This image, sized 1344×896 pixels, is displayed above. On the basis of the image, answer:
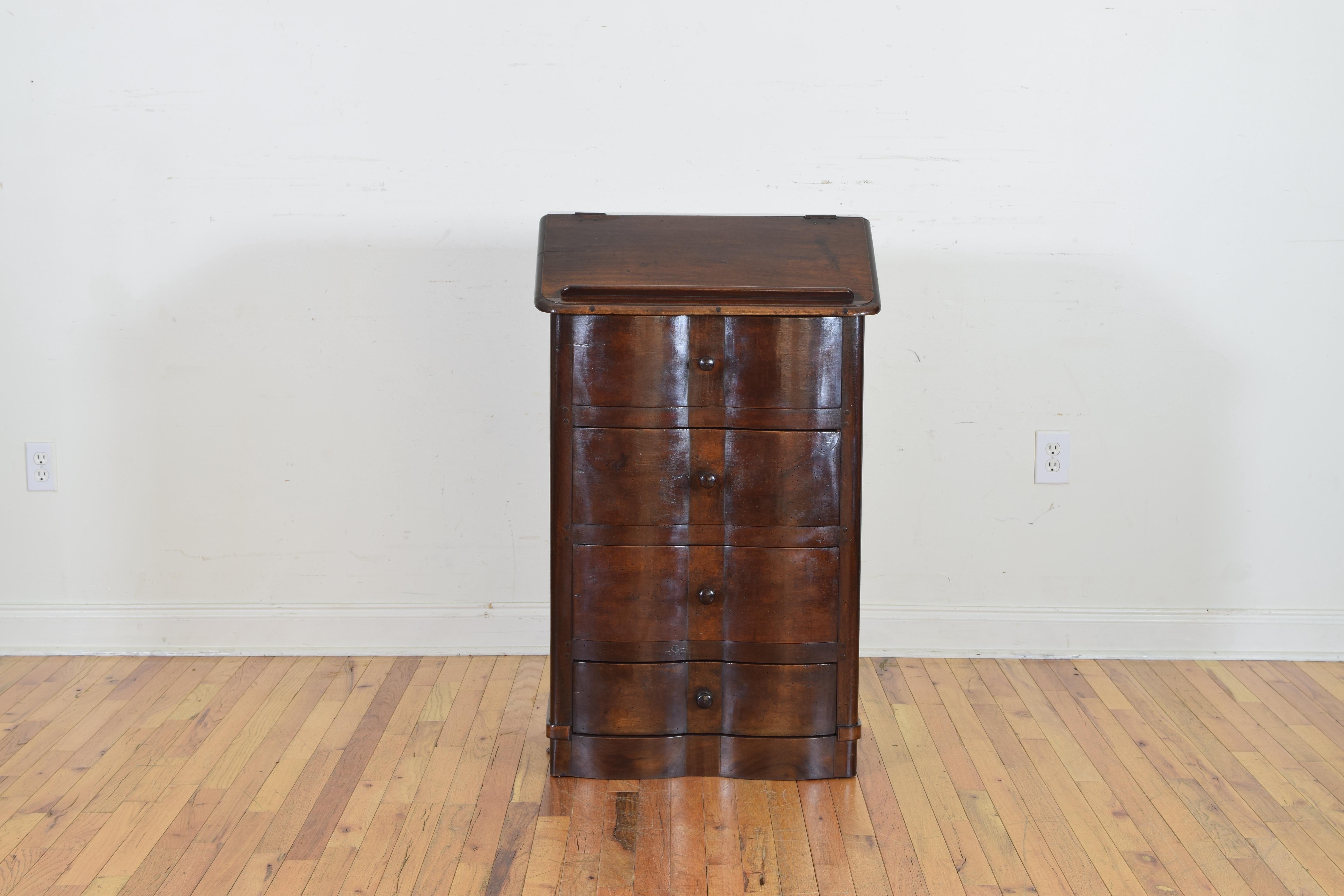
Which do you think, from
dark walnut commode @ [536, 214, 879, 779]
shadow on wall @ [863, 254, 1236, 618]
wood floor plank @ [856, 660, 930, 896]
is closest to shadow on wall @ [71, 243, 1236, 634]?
shadow on wall @ [863, 254, 1236, 618]

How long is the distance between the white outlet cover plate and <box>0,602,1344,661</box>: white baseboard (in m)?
0.32

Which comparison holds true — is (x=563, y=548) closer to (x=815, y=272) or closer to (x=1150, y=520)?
(x=815, y=272)

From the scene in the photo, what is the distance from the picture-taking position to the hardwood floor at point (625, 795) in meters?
1.66

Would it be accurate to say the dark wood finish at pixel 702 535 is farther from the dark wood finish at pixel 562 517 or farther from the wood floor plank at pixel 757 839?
the wood floor plank at pixel 757 839

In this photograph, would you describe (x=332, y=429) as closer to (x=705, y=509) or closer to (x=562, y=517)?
(x=562, y=517)

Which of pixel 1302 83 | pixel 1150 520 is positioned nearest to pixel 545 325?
pixel 1150 520

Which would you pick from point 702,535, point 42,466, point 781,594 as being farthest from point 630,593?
point 42,466

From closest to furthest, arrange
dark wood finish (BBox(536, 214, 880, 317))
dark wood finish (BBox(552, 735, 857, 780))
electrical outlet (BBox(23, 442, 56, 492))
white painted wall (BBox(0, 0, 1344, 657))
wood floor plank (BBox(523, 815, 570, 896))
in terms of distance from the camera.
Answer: wood floor plank (BBox(523, 815, 570, 896)) → dark wood finish (BBox(536, 214, 880, 317)) → dark wood finish (BBox(552, 735, 857, 780)) → white painted wall (BBox(0, 0, 1344, 657)) → electrical outlet (BBox(23, 442, 56, 492))

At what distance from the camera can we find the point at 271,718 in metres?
2.26

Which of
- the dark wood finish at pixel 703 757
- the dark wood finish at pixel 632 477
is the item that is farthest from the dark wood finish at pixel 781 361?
the dark wood finish at pixel 703 757

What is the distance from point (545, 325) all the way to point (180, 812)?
1.28m

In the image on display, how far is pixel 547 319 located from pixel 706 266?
2.29 feet

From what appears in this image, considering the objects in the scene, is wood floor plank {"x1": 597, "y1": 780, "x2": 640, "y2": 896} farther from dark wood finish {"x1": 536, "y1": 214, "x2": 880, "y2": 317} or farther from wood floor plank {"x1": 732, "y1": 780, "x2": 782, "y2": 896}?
dark wood finish {"x1": 536, "y1": 214, "x2": 880, "y2": 317}

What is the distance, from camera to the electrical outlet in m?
2.60
